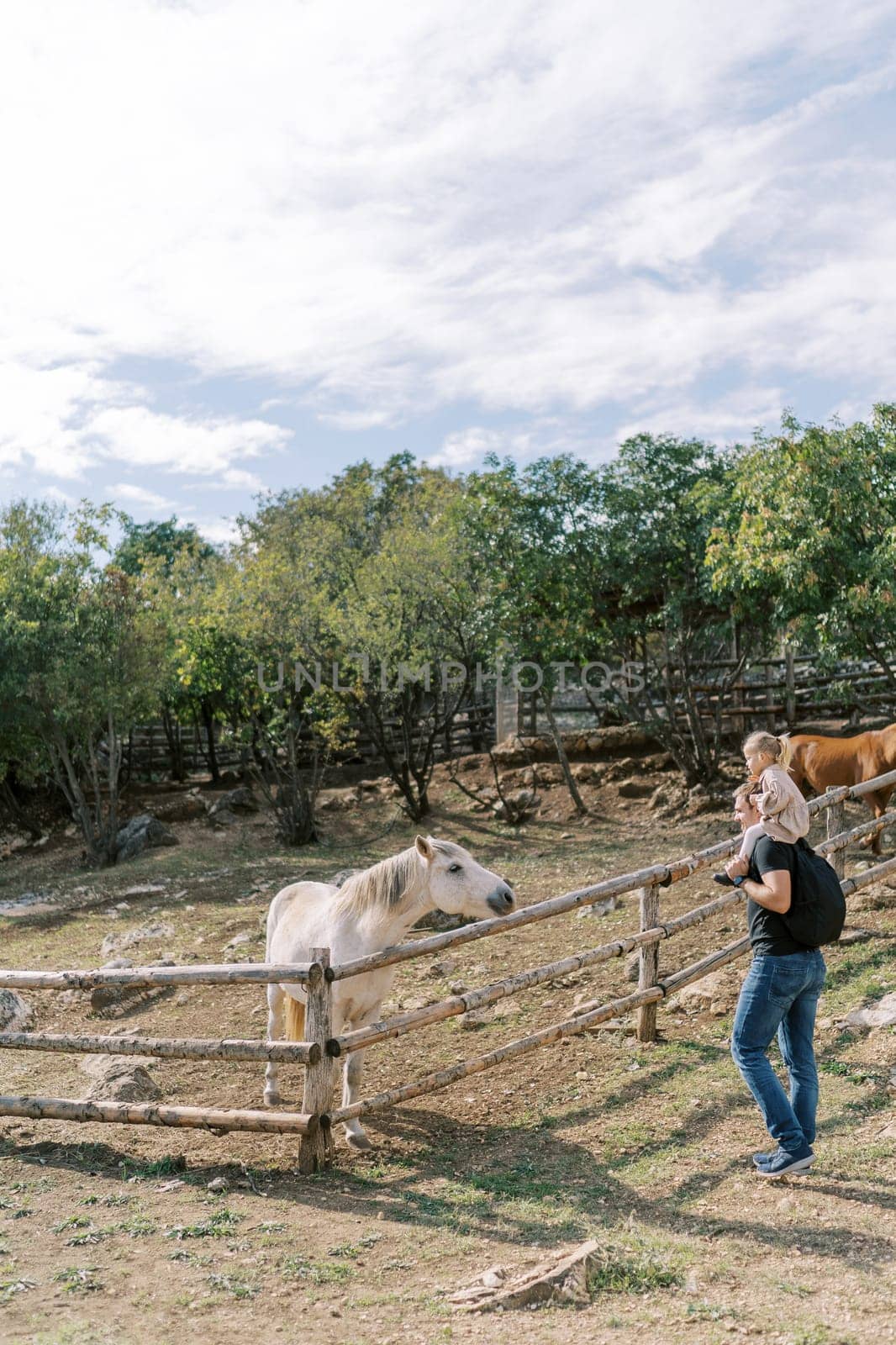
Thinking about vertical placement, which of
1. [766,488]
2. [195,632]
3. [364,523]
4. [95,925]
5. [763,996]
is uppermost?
[364,523]

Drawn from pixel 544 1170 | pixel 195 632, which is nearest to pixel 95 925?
pixel 195 632

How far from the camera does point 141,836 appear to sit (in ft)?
54.9

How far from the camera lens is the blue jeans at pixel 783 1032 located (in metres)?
4.21

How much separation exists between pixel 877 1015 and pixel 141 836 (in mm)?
12885

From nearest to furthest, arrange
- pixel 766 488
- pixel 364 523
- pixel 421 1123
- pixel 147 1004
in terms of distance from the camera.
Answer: pixel 421 1123, pixel 147 1004, pixel 766 488, pixel 364 523

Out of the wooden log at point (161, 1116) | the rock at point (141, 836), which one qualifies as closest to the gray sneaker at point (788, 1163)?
the wooden log at point (161, 1116)

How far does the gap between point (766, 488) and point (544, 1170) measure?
8227mm

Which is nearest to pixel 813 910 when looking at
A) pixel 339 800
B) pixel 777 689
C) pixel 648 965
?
pixel 648 965

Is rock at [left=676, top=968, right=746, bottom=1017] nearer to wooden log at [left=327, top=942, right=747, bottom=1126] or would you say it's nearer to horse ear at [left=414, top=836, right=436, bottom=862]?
A: wooden log at [left=327, top=942, right=747, bottom=1126]

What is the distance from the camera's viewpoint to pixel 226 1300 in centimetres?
351

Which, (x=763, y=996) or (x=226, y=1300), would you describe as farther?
(x=763, y=996)

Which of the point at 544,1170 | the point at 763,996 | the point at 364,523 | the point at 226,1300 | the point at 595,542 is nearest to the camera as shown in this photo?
the point at 226,1300

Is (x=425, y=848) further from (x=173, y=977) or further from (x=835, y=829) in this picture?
(x=835, y=829)

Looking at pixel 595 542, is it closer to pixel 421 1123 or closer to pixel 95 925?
pixel 95 925
